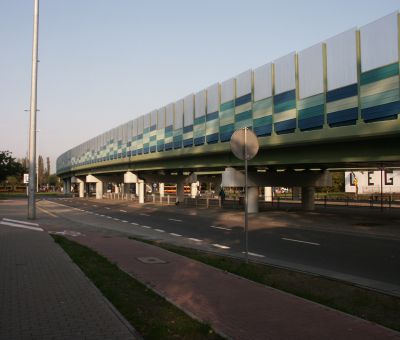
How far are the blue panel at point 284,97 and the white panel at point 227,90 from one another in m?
5.28

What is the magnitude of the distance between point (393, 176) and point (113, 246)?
2768 inches

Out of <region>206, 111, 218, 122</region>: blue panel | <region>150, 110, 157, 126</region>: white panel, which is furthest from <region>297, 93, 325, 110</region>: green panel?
<region>150, 110, 157, 126</region>: white panel

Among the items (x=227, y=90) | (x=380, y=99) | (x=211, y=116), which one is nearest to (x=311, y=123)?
(x=380, y=99)

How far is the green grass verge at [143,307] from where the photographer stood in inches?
207

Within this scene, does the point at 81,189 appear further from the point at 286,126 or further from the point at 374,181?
the point at 286,126

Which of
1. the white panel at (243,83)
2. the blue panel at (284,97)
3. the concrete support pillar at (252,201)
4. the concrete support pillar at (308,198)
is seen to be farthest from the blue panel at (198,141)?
the blue panel at (284,97)

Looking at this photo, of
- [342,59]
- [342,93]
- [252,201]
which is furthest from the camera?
[252,201]

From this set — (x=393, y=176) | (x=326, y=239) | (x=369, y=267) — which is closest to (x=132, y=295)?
(x=369, y=267)

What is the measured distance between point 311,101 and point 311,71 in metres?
1.49

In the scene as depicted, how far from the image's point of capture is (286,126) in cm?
2423

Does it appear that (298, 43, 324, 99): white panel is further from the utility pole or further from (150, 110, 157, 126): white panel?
(150, 110, 157, 126): white panel

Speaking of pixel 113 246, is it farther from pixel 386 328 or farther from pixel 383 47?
pixel 383 47

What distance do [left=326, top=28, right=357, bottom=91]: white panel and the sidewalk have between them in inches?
579

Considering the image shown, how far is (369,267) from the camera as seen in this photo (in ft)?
35.4
